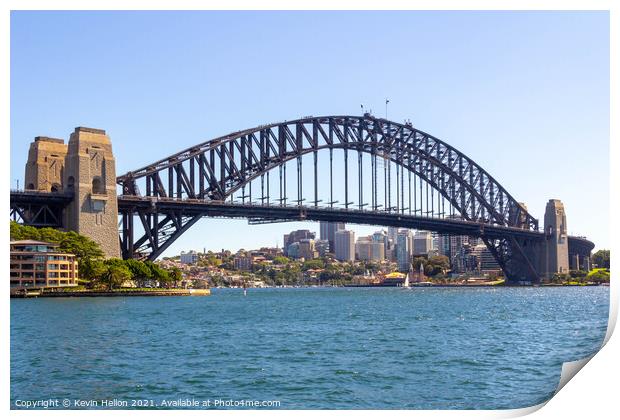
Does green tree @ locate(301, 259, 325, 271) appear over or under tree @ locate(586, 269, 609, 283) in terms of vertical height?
over

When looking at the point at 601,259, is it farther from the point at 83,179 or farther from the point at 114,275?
the point at 83,179

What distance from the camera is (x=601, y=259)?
262 ft

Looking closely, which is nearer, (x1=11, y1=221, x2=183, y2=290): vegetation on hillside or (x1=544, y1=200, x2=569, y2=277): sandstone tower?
(x1=11, y1=221, x2=183, y2=290): vegetation on hillside

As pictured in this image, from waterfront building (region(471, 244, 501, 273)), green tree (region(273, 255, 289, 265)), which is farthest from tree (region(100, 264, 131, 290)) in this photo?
green tree (region(273, 255, 289, 265))

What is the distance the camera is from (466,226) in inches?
3570

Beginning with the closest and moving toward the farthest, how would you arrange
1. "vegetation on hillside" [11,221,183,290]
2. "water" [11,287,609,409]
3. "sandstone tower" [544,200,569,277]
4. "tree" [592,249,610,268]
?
"water" [11,287,609,409] → "vegetation on hillside" [11,221,183,290] → "tree" [592,249,610,268] → "sandstone tower" [544,200,569,277]

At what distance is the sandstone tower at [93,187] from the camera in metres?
59.5

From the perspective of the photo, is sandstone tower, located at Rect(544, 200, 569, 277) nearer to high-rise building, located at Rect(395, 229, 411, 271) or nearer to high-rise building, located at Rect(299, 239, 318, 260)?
high-rise building, located at Rect(395, 229, 411, 271)

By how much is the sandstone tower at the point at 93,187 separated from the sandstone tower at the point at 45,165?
1.69 m

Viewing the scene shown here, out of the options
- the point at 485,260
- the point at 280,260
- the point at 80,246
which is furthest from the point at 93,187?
the point at 280,260

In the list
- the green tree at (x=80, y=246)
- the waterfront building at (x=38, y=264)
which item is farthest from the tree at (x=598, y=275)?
the waterfront building at (x=38, y=264)

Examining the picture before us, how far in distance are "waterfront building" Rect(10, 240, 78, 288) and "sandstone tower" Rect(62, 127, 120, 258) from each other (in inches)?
153

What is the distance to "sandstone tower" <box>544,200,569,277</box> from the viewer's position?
90625 mm
